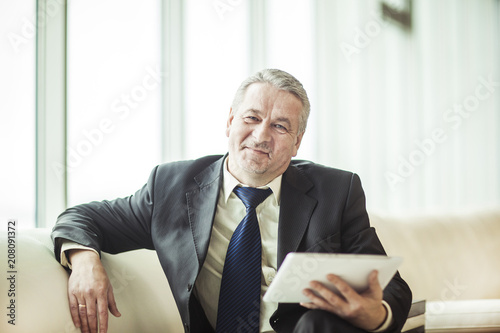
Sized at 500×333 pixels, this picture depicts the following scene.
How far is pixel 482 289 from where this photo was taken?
267 cm

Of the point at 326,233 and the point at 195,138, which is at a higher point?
the point at 195,138

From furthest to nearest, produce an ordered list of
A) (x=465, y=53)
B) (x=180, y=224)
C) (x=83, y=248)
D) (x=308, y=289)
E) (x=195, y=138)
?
(x=465, y=53)
(x=195, y=138)
(x=180, y=224)
(x=83, y=248)
(x=308, y=289)

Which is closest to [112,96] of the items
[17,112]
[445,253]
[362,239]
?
[17,112]

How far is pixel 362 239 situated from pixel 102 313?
84 cm

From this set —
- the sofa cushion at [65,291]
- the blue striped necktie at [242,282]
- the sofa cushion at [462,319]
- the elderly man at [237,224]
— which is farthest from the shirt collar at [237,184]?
the sofa cushion at [462,319]

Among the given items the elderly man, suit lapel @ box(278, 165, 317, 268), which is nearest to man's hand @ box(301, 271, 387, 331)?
the elderly man

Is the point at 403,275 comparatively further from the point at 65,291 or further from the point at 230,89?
the point at 65,291

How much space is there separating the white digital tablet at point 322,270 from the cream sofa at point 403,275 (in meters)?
0.64

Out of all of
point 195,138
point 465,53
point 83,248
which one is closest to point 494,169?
point 465,53

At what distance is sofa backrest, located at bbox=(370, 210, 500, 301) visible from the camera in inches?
101

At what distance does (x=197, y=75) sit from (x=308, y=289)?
189cm

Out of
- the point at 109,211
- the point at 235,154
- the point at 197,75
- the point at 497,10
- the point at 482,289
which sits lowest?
the point at 482,289

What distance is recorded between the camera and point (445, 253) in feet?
8.71

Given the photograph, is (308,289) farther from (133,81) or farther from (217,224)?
(133,81)
